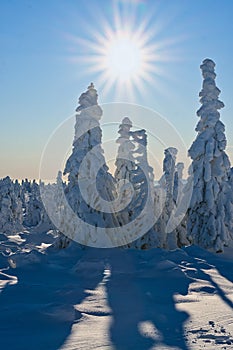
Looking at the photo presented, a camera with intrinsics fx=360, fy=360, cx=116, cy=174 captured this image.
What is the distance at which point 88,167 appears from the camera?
24.5 meters

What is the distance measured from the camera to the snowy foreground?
651cm

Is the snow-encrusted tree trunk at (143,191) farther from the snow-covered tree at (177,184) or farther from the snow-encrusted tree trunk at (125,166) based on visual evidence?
the snow-covered tree at (177,184)

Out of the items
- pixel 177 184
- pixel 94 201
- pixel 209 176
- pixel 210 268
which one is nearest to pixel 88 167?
pixel 94 201

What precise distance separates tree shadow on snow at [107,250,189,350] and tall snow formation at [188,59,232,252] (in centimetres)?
836

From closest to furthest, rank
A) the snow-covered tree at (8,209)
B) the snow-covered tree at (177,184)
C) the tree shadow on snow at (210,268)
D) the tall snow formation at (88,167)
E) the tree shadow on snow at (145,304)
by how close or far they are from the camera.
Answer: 1. the tree shadow on snow at (145,304)
2. the tree shadow on snow at (210,268)
3. the tall snow formation at (88,167)
4. the snow-covered tree at (177,184)
5. the snow-covered tree at (8,209)

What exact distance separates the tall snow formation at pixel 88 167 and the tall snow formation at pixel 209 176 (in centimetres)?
595

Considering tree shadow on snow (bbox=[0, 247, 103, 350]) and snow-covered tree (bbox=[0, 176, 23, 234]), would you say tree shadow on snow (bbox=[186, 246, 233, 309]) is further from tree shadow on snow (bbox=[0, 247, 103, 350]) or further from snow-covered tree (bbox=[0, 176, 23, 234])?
snow-covered tree (bbox=[0, 176, 23, 234])

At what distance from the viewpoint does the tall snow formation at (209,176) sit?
75.4 ft

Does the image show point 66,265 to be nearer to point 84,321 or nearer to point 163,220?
point 84,321

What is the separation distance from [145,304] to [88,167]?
1595 cm

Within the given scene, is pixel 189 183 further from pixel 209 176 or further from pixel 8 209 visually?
pixel 8 209

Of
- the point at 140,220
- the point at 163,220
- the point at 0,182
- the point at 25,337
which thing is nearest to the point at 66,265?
the point at 25,337

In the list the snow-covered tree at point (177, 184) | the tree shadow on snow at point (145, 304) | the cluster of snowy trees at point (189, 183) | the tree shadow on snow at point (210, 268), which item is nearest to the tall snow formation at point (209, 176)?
the cluster of snowy trees at point (189, 183)

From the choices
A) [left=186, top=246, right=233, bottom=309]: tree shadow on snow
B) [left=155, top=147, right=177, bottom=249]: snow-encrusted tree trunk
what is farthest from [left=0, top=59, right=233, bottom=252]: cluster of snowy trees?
[left=186, top=246, right=233, bottom=309]: tree shadow on snow
